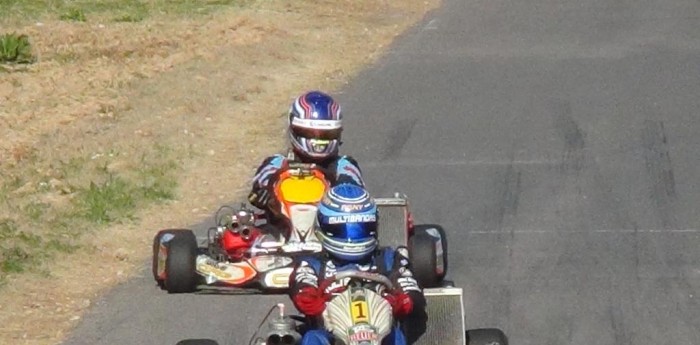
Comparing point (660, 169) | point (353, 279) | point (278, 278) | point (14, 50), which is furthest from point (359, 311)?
point (14, 50)

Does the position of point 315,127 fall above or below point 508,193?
above

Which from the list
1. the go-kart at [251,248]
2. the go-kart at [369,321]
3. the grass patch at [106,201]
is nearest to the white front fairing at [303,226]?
the go-kart at [251,248]

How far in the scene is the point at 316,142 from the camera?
8812mm

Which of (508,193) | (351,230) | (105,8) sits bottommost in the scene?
(105,8)

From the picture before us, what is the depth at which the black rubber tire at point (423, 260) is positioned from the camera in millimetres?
8445

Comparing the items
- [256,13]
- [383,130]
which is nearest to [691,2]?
[256,13]

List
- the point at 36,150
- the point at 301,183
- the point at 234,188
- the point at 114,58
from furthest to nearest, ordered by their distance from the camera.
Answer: the point at 114,58
the point at 36,150
the point at 234,188
the point at 301,183

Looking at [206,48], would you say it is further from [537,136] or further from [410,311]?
[410,311]

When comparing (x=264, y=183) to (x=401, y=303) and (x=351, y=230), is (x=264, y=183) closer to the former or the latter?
(x=351, y=230)

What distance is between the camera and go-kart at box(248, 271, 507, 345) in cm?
629

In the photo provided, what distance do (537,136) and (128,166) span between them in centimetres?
352

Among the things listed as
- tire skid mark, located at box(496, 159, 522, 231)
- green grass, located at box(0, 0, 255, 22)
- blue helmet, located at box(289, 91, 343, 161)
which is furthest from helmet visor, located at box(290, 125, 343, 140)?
green grass, located at box(0, 0, 255, 22)

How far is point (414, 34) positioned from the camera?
58.1 ft

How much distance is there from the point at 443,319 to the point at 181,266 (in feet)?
6.62
